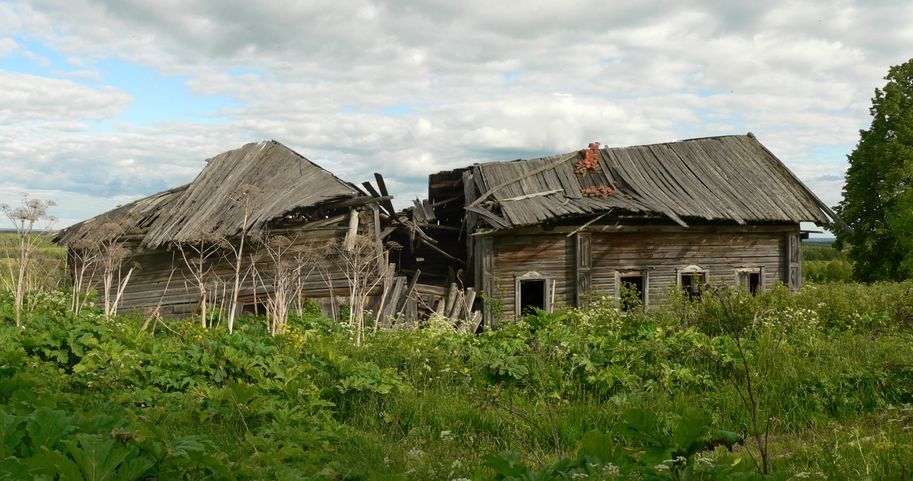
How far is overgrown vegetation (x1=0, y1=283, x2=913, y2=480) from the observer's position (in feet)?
8.41

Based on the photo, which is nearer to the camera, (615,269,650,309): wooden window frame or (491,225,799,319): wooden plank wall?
(491,225,799,319): wooden plank wall

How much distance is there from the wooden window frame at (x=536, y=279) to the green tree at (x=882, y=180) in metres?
15.1

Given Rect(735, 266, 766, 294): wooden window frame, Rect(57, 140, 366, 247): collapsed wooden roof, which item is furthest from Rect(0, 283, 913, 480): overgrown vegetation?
Rect(735, 266, 766, 294): wooden window frame

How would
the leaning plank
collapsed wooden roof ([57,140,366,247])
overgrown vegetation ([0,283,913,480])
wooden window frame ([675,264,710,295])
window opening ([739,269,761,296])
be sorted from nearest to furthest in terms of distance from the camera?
overgrown vegetation ([0,283,913,480]) → collapsed wooden roof ([57,140,366,247]) → the leaning plank → wooden window frame ([675,264,710,295]) → window opening ([739,269,761,296])

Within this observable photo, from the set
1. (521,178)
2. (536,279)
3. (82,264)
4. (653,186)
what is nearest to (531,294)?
(536,279)

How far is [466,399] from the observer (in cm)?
615

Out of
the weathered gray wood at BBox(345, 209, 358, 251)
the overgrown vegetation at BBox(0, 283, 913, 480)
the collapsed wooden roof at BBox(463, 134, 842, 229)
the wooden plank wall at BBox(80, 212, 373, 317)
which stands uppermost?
the collapsed wooden roof at BBox(463, 134, 842, 229)

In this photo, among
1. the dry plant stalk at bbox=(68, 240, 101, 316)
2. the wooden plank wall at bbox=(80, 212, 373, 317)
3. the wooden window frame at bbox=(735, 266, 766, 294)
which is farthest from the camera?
the wooden window frame at bbox=(735, 266, 766, 294)

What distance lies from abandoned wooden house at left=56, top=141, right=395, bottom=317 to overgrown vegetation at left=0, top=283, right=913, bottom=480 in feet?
16.8

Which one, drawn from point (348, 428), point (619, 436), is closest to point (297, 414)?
point (348, 428)

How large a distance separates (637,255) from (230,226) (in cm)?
917

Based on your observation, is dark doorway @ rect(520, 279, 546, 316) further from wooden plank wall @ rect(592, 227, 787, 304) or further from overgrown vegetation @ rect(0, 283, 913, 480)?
overgrown vegetation @ rect(0, 283, 913, 480)

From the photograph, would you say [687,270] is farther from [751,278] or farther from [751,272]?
[751,278]

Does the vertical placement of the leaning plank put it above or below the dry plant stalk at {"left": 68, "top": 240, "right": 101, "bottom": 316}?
above
